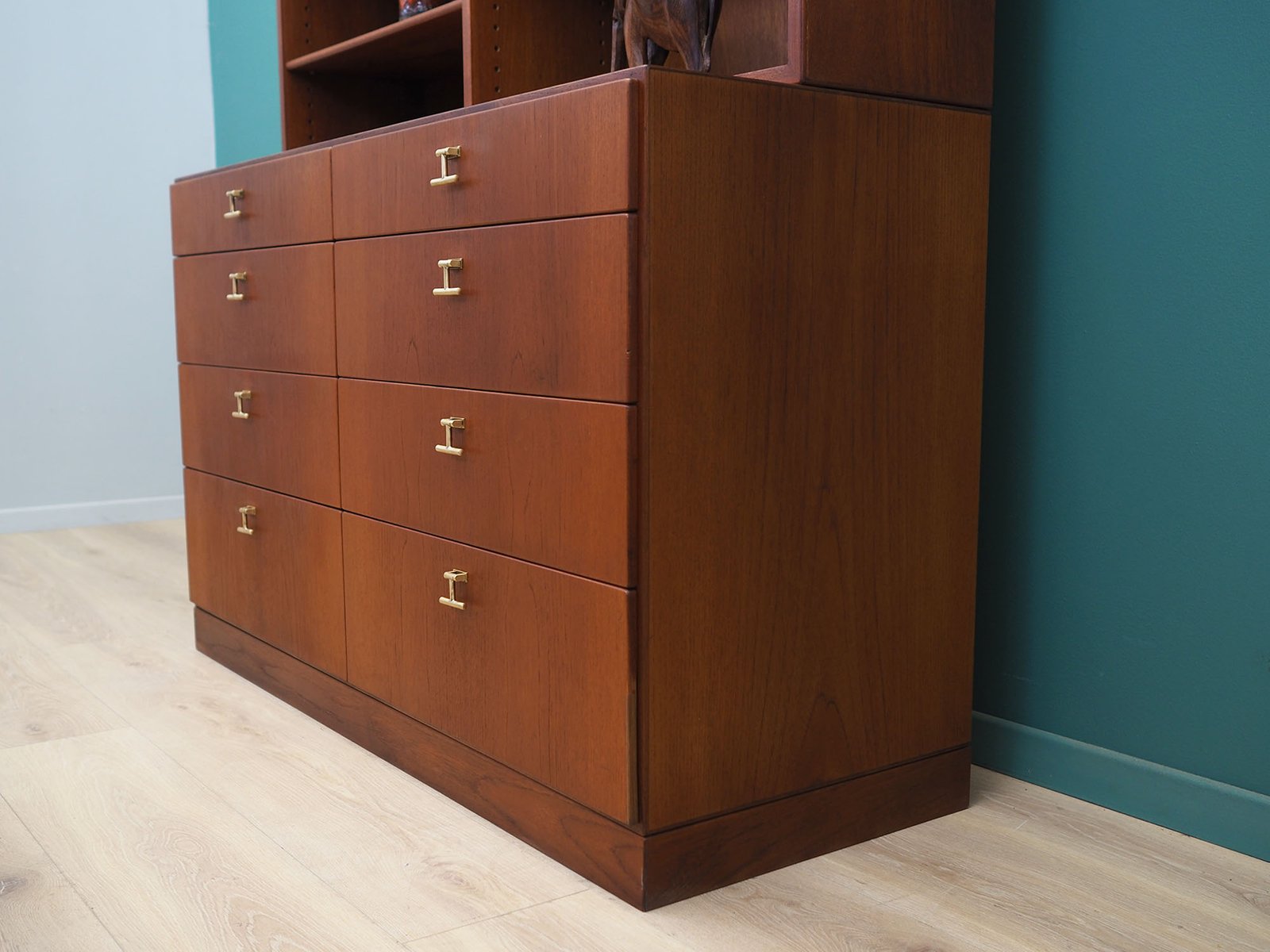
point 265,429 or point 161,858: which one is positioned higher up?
point 265,429

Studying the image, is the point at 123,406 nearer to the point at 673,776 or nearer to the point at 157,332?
A: the point at 157,332

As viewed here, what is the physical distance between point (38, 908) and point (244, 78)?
2.90 metres

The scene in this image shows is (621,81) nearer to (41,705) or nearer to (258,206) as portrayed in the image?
(258,206)

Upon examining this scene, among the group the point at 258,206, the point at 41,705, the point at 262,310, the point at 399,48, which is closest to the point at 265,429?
the point at 262,310

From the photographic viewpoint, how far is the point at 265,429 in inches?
81.9

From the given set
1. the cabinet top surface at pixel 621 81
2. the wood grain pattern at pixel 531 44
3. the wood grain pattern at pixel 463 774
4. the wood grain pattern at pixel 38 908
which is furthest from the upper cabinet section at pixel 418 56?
the wood grain pattern at pixel 38 908

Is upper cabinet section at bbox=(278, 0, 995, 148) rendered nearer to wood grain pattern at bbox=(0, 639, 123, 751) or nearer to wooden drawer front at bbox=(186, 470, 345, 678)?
wooden drawer front at bbox=(186, 470, 345, 678)

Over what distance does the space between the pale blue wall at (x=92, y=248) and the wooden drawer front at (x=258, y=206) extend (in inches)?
59.4

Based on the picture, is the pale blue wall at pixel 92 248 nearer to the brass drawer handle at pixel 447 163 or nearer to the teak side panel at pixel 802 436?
the brass drawer handle at pixel 447 163

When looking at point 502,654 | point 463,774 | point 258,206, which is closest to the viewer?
point 502,654

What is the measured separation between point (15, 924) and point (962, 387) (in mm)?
1246

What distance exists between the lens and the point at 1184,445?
1.49 metres

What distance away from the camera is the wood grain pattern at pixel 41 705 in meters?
1.93

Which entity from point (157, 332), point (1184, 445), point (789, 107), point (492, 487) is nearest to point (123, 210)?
point (157, 332)
